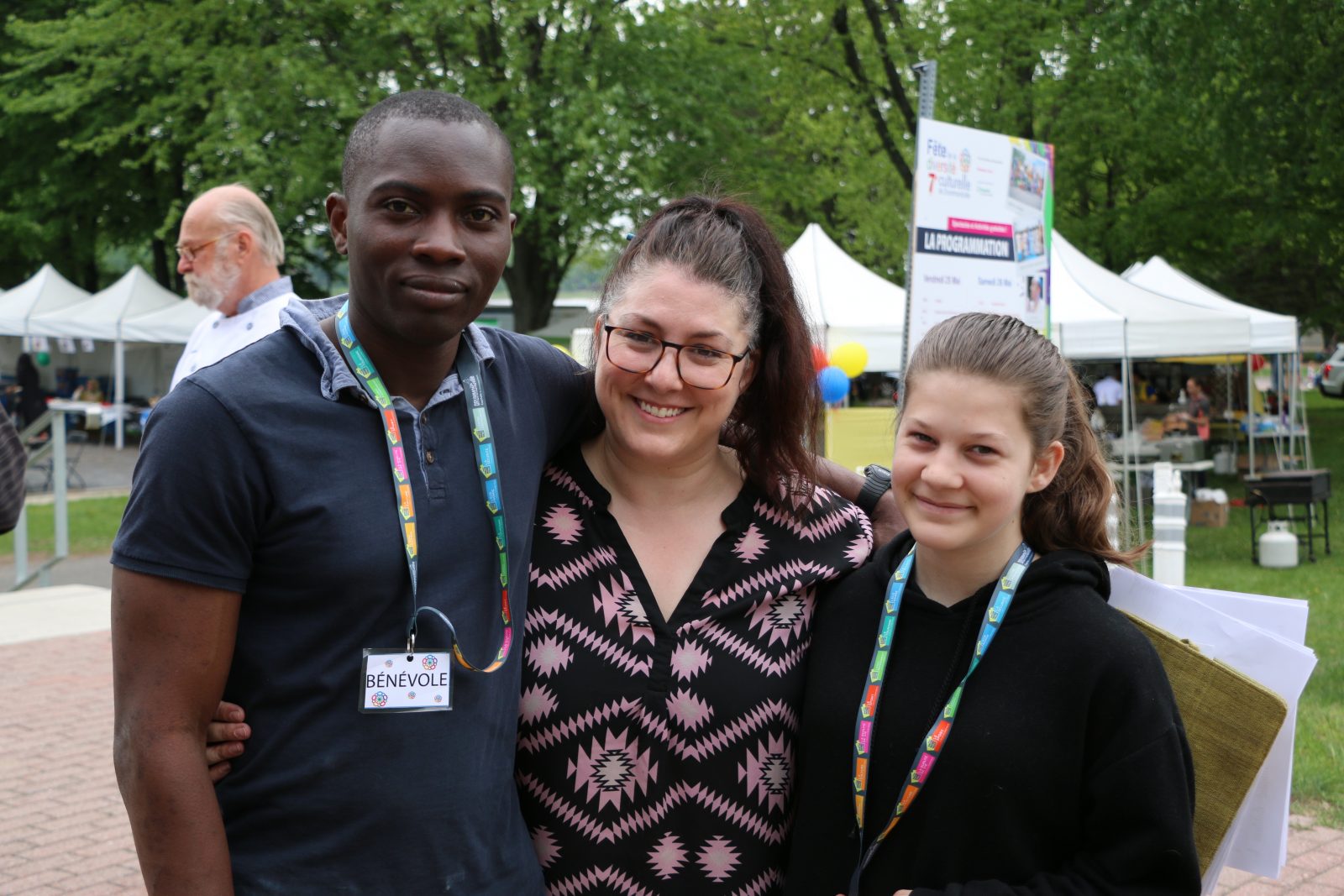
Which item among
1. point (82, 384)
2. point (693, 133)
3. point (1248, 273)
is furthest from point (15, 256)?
point (1248, 273)

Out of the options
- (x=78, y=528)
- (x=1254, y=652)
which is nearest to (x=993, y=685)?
(x=1254, y=652)

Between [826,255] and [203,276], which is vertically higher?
[826,255]

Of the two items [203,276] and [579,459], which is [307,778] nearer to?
[579,459]

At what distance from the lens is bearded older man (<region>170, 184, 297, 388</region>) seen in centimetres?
563

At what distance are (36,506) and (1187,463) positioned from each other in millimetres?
15565

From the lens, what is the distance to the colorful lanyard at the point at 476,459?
1.77m

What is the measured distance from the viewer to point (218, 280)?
566 cm

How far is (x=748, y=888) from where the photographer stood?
2164 millimetres

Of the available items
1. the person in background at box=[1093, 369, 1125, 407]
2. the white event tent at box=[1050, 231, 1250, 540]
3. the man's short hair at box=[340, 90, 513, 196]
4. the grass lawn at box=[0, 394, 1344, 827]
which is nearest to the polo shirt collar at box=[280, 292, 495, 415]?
the man's short hair at box=[340, 90, 513, 196]

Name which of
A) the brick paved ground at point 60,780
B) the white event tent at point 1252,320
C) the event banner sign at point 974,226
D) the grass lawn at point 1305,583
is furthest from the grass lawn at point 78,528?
the white event tent at point 1252,320

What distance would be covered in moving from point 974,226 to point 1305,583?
6.80m

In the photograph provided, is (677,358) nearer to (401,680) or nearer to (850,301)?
(401,680)

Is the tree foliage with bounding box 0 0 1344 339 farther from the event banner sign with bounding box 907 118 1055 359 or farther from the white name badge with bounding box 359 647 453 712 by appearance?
the white name badge with bounding box 359 647 453 712

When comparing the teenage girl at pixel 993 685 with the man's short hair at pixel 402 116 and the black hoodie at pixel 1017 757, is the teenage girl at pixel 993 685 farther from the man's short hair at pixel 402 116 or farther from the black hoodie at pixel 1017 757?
the man's short hair at pixel 402 116
